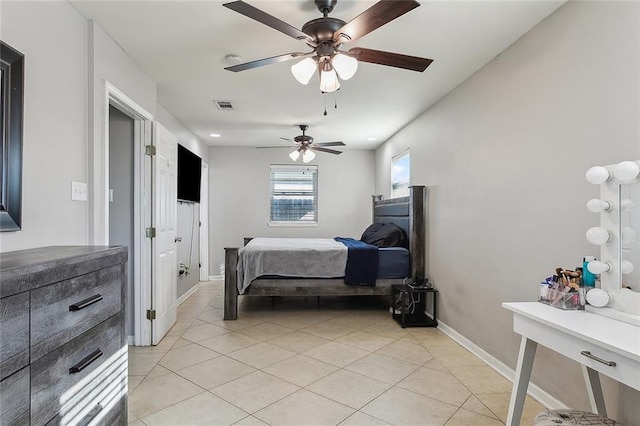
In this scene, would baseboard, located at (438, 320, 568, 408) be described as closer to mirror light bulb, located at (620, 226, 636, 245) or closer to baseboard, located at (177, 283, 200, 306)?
mirror light bulb, located at (620, 226, 636, 245)

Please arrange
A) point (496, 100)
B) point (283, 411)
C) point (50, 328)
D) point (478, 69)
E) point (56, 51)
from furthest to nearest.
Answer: point (478, 69)
point (496, 100)
point (283, 411)
point (56, 51)
point (50, 328)

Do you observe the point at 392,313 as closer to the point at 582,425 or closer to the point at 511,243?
the point at 511,243

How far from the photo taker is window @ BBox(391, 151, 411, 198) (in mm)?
5082

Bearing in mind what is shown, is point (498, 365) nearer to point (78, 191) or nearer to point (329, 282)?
point (329, 282)

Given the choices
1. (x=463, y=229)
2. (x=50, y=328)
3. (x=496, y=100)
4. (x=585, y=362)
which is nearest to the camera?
(x=50, y=328)

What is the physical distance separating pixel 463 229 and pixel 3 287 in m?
3.21

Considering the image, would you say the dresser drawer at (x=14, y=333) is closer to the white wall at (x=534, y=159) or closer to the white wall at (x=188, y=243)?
the white wall at (x=534, y=159)

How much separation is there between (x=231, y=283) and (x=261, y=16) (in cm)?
297

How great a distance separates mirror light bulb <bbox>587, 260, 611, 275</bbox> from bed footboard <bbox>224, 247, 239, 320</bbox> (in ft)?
10.6

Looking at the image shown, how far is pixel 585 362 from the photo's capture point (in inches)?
53.1

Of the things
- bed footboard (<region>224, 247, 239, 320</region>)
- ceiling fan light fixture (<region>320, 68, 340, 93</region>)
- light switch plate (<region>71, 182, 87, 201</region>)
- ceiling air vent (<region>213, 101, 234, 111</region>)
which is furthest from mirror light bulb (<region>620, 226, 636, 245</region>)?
ceiling air vent (<region>213, 101, 234, 111</region>)

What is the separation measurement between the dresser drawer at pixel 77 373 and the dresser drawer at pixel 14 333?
80 millimetres

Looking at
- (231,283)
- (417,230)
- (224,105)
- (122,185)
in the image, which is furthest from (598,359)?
(224,105)

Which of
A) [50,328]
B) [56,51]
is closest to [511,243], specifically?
[50,328]
